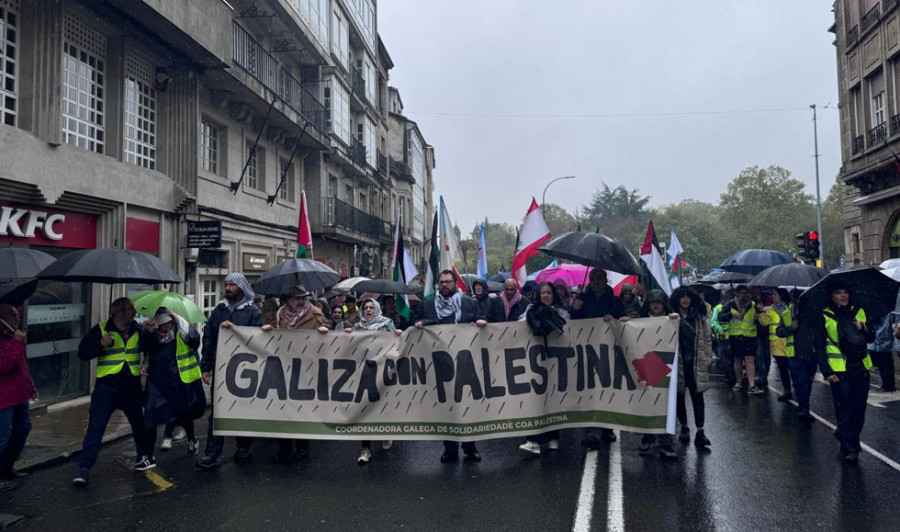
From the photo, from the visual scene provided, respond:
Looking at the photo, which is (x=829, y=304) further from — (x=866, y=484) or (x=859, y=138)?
(x=859, y=138)

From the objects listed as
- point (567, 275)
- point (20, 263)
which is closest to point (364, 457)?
point (20, 263)

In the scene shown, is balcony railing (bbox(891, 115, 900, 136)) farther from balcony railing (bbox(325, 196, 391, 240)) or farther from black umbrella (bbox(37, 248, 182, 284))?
black umbrella (bbox(37, 248, 182, 284))

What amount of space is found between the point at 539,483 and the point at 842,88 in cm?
2383

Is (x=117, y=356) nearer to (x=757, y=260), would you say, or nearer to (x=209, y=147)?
(x=209, y=147)

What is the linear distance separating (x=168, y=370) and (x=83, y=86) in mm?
7058

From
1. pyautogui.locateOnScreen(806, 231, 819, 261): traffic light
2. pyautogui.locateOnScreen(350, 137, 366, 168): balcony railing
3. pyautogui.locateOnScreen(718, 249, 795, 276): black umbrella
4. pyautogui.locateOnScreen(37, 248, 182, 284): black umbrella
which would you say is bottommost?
pyautogui.locateOnScreen(37, 248, 182, 284): black umbrella

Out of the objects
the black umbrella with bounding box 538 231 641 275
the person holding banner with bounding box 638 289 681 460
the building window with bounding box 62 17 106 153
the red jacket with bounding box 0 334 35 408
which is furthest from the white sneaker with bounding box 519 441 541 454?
the building window with bounding box 62 17 106 153

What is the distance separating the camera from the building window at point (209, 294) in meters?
14.1

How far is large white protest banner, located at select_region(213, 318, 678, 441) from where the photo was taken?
19.1 ft

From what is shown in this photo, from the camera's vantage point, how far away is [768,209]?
2402 inches

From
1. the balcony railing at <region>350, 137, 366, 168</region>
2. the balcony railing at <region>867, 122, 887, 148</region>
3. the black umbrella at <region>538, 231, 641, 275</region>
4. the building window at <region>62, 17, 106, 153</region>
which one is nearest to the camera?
the black umbrella at <region>538, 231, 641, 275</region>

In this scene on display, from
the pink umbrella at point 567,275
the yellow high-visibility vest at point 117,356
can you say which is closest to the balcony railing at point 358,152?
the pink umbrella at point 567,275

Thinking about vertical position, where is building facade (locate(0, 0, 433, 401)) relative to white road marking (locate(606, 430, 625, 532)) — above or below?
above

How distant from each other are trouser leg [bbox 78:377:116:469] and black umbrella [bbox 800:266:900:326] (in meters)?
6.77
